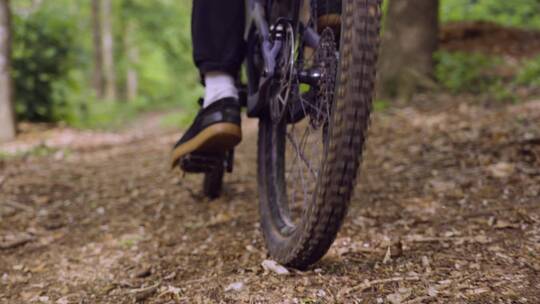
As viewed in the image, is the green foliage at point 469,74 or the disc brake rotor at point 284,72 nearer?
the disc brake rotor at point 284,72

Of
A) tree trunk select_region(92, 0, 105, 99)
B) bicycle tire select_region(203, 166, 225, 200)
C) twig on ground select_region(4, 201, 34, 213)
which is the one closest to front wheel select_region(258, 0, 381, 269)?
bicycle tire select_region(203, 166, 225, 200)

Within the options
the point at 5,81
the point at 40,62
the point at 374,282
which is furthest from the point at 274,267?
the point at 40,62

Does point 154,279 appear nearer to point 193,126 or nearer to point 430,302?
point 193,126

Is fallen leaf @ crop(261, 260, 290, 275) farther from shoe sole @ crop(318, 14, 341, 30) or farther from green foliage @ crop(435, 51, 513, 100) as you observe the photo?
green foliage @ crop(435, 51, 513, 100)

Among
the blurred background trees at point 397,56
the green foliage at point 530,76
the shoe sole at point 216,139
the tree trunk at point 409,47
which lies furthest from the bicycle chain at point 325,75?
the green foliage at point 530,76

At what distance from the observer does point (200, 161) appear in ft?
6.62

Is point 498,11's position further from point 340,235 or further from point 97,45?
point 97,45

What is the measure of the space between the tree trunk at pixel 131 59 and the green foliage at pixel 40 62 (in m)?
12.1

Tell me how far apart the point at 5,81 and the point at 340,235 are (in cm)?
526

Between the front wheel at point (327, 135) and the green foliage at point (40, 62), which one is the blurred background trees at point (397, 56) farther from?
the front wheel at point (327, 135)

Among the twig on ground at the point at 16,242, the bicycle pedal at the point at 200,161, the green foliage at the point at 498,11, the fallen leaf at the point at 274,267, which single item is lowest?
the twig on ground at the point at 16,242

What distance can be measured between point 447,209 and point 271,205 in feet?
2.45

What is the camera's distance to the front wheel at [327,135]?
44.9 inches

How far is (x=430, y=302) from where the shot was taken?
1234 millimetres
